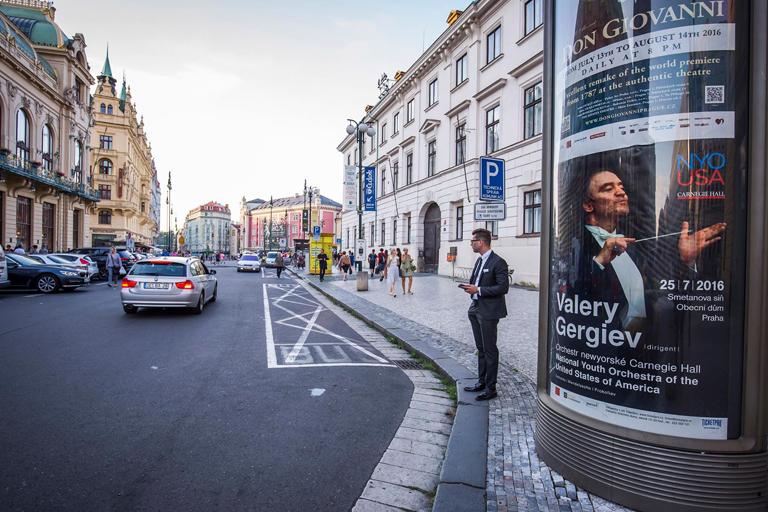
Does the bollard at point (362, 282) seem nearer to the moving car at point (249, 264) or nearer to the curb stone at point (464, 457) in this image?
the curb stone at point (464, 457)

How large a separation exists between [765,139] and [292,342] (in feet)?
24.2

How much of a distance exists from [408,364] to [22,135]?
3950 cm

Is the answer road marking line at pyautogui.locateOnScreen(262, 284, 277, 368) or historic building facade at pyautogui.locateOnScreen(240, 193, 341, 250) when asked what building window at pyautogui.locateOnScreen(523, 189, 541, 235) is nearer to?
road marking line at pyautogui.locateOnScreen(262, 284, 277, 368)

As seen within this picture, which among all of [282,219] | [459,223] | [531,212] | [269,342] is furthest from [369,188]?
[282,219]

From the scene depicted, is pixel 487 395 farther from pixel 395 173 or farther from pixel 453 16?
pixel 395 173

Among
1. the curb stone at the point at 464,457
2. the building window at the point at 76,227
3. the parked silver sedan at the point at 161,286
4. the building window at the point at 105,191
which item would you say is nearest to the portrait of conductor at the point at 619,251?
the curb stone at the point at 464,457

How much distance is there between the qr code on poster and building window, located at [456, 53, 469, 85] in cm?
2509

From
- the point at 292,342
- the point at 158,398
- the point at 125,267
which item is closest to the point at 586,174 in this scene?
the point at 158,398

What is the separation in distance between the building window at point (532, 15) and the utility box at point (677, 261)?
62.4 feet

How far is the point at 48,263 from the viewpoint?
60.0 ft

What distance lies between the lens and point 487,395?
4.99 meters

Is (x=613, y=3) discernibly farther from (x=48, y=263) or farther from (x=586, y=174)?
(x=48, y=263)

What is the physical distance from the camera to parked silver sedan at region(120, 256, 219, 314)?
11.3m

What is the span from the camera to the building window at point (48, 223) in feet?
125
